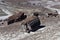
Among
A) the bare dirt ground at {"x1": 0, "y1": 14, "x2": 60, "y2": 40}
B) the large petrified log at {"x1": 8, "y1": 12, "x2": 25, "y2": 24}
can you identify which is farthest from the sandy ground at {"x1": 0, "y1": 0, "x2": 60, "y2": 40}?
the large petrified log at {"x1": 8, "y1": 12, "x2": 25, "y2": 24}

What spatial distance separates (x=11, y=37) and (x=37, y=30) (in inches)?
49.3

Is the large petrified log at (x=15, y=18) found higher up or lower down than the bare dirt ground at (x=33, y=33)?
higher up

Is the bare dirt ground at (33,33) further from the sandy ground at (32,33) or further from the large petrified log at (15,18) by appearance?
the large petrified log at (15,18)

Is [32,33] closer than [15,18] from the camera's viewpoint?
Yes

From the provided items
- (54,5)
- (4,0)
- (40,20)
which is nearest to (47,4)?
(54,5)

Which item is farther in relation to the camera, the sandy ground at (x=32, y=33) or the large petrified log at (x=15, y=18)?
the large petrified log at (x=15, y=18)

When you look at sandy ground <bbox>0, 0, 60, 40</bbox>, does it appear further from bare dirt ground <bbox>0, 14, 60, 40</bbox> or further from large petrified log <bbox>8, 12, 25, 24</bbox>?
large petrified log <bbox>8, 12, 25, 24</bbox>

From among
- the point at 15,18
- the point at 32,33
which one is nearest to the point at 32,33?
the point at 32,33

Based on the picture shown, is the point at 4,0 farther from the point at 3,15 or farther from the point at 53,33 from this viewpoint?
the point at 53,33

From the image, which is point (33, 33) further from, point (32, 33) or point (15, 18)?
point (15, 18)

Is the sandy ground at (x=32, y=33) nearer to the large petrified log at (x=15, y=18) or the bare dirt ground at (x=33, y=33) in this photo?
the bare dirt ground at (x=33, y=33)

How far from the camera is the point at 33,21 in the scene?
9516 millimetres

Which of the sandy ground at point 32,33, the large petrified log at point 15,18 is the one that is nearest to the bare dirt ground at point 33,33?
the sandy ground at point 32,33

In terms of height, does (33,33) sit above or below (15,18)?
below
